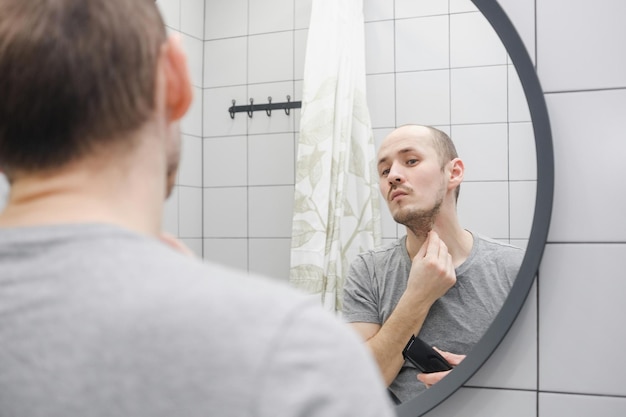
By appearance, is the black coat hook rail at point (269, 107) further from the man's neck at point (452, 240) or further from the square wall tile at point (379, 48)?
the man's neck at point (452, 240)

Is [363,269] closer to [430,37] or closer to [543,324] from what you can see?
[543,324]

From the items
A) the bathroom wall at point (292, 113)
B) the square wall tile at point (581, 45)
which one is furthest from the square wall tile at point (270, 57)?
the square wall tile at point (581, 45)

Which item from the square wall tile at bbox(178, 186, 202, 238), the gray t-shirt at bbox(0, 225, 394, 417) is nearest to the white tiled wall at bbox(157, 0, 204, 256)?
the square wall tile at bbox(178, 186, 202, 238)

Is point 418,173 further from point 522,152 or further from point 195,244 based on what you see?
point 195,244

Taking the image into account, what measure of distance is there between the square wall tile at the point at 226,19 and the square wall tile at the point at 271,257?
0.40 meters

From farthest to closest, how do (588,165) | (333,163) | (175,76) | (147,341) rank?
(333,163), (588,165), (175,76), (147,341)

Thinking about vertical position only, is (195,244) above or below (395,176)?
below

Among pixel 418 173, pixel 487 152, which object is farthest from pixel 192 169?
pixel 487 152

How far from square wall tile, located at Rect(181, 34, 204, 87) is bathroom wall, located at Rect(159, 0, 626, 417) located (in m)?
0.14

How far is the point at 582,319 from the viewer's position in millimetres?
1018

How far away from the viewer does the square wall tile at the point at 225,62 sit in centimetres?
116

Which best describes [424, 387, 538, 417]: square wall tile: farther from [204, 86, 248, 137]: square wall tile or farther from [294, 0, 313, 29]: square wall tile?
[294, 0, 313, 29]: square wall tile

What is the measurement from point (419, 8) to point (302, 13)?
0.71ft

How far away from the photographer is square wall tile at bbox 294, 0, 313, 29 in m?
1.13
